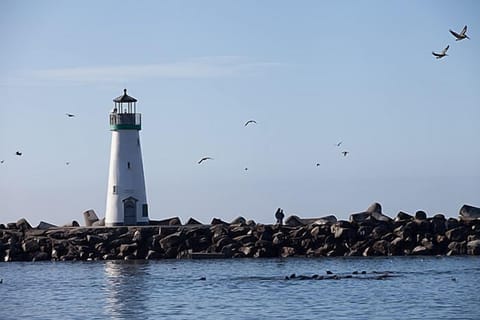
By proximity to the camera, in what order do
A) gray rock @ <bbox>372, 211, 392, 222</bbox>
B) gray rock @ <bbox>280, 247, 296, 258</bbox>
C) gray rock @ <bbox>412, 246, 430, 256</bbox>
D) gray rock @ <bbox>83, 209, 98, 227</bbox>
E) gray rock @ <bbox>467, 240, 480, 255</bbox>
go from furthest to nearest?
gray rock @ <bbox>83, 209, 98, 227</bbox> → gray rock @ <bbox>372, 211, 392, 222</bbox> → gray rock @ <bbox>280, 247, 296, 258</bbox> → gray rock @ <bbox>412, 246, 430, 256</bbox> → gray rock @ <bbox>467, 240, 480, 255</bbox>

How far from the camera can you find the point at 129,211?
215ft

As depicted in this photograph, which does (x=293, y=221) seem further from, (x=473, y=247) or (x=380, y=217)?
(x=473, y=247)

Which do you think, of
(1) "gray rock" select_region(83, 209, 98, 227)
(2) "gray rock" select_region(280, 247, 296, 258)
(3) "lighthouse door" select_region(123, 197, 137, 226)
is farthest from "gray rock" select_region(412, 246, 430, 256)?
(1) "gray rock" select_region(83, 209, 98, 227)

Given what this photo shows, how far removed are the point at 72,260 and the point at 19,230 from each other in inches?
252

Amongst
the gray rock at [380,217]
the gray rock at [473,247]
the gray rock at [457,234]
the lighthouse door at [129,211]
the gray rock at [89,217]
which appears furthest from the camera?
the gray rock at [89,217]

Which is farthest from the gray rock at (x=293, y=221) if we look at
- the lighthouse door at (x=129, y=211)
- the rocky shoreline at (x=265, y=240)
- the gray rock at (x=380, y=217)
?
the lighthouse door at (x=129, y=211)

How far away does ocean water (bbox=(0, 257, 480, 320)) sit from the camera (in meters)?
41.0

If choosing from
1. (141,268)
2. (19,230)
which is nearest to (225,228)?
(141,268)

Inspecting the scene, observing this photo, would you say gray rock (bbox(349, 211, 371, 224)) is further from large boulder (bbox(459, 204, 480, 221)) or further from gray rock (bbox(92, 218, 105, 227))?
gray rock (bbox(92, 218, 105, 227))

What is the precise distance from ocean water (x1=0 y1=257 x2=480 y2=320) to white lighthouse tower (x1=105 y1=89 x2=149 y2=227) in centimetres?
520

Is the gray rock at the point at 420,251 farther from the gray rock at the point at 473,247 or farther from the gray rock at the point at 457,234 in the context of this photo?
the gray rock at the point at 473,247

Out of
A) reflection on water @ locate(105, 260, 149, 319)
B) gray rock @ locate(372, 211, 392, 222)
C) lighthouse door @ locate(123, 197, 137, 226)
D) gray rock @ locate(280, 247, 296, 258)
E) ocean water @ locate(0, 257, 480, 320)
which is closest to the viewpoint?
ocean water @ locate(0, 257, 480, 320)

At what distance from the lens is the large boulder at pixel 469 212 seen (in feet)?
205

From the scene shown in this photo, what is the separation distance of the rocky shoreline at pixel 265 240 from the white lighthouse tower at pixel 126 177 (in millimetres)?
1827
